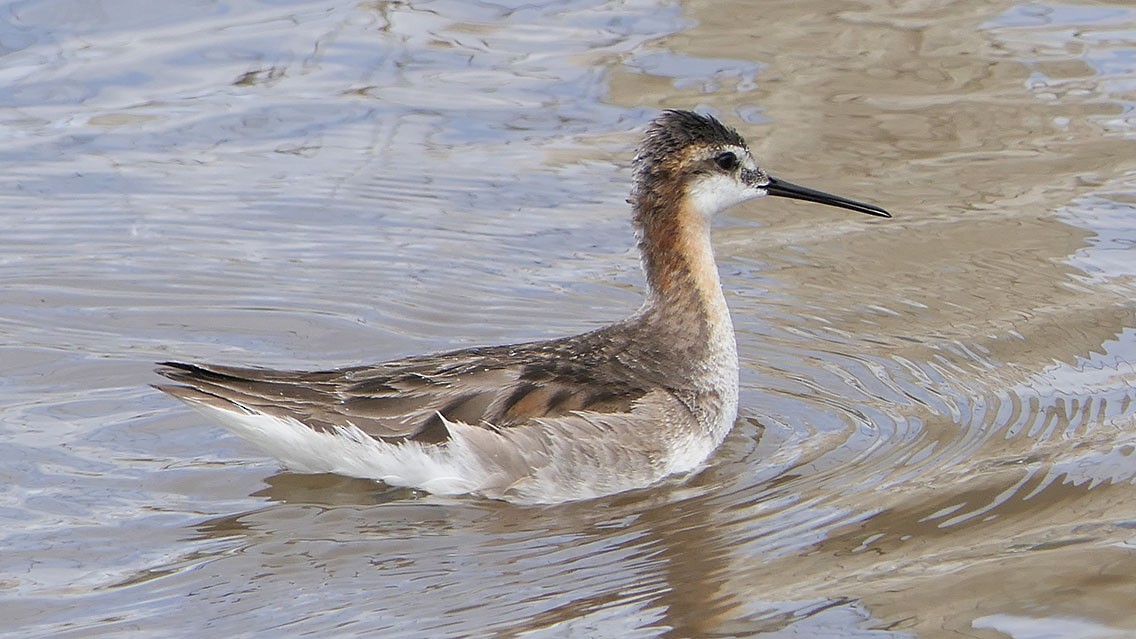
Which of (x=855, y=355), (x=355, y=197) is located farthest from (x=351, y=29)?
(x=855, y=355)

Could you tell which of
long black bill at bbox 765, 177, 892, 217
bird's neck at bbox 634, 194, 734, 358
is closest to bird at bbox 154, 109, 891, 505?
bird's neck at bbox 634, 194, 734, 358

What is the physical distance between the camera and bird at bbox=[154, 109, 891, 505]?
764 cm

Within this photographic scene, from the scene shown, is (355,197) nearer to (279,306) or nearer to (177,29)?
(279,306)

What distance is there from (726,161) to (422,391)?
1820mm

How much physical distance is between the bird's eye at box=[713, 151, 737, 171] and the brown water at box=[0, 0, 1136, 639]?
1013mm

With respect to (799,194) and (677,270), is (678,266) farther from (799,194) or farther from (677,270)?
(799,194)

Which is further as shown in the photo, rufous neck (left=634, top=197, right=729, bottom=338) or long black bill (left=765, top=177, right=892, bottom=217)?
long black bill (left=765, top=177, right=892, bottom=217)

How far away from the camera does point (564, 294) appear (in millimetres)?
9617

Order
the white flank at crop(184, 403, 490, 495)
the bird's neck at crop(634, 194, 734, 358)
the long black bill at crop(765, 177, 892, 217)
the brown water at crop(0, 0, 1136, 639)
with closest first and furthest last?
the brown water at crop(0, 0, 1136, 639) → the white flank at crop(184, 403, 490, 495) → the bird's neck at crop(634, 194, 734, 358) → the long black bill at crop(765, 177, 892, 217)

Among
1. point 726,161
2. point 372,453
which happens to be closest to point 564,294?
point 726,161

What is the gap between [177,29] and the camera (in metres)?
12.8

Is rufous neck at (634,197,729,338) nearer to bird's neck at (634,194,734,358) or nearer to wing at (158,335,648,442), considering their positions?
bird's neck at (634,194,734,358)

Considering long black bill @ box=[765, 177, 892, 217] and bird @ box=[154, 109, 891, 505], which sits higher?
long black bill @ box=[765, 177, 892, 217]

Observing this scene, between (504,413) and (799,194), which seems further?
(799,194)
